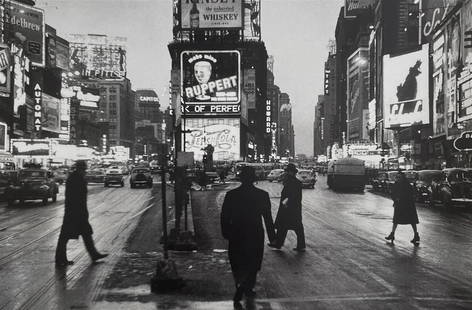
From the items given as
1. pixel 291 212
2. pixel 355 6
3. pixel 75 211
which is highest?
pixel 355 6

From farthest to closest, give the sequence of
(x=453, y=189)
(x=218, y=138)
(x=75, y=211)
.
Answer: (x=218, y=138) < (x=453, y=189) < (x=75, y=211)

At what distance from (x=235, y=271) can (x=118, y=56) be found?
577 ft

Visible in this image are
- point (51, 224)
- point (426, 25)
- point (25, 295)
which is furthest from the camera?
point (426, 25)

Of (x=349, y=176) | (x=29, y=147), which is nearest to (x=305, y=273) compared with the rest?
(x=349, y=176)

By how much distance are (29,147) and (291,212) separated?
2033 inches

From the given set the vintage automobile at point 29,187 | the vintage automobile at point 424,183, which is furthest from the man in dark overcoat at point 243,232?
the vintage automobile at point 424,183

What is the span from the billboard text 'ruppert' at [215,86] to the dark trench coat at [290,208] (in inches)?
3348

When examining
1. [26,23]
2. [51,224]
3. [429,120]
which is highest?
[26,23]

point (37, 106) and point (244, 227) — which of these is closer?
point (244, 227)

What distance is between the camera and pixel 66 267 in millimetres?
10414

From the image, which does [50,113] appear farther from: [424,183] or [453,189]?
[453,189]

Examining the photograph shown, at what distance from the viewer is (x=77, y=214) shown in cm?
1116

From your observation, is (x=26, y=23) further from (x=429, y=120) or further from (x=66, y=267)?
(x=66, y=267)

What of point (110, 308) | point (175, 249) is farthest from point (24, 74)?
point (110, 308)
